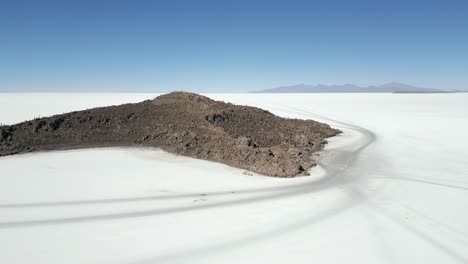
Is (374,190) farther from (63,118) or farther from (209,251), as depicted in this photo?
(63,118)

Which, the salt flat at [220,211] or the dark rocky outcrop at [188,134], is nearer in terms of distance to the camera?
the salt flat at [220,211]

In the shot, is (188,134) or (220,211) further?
(188,134)

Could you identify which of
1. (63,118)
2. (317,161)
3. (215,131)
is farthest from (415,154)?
(63,118)

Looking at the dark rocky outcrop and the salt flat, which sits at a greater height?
the dark rocky outcrop

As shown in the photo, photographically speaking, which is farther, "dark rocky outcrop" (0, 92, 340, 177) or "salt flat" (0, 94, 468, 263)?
"dark rocky outcrop" (0, 92, 340, 177)

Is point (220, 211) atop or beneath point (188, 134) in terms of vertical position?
beneath
